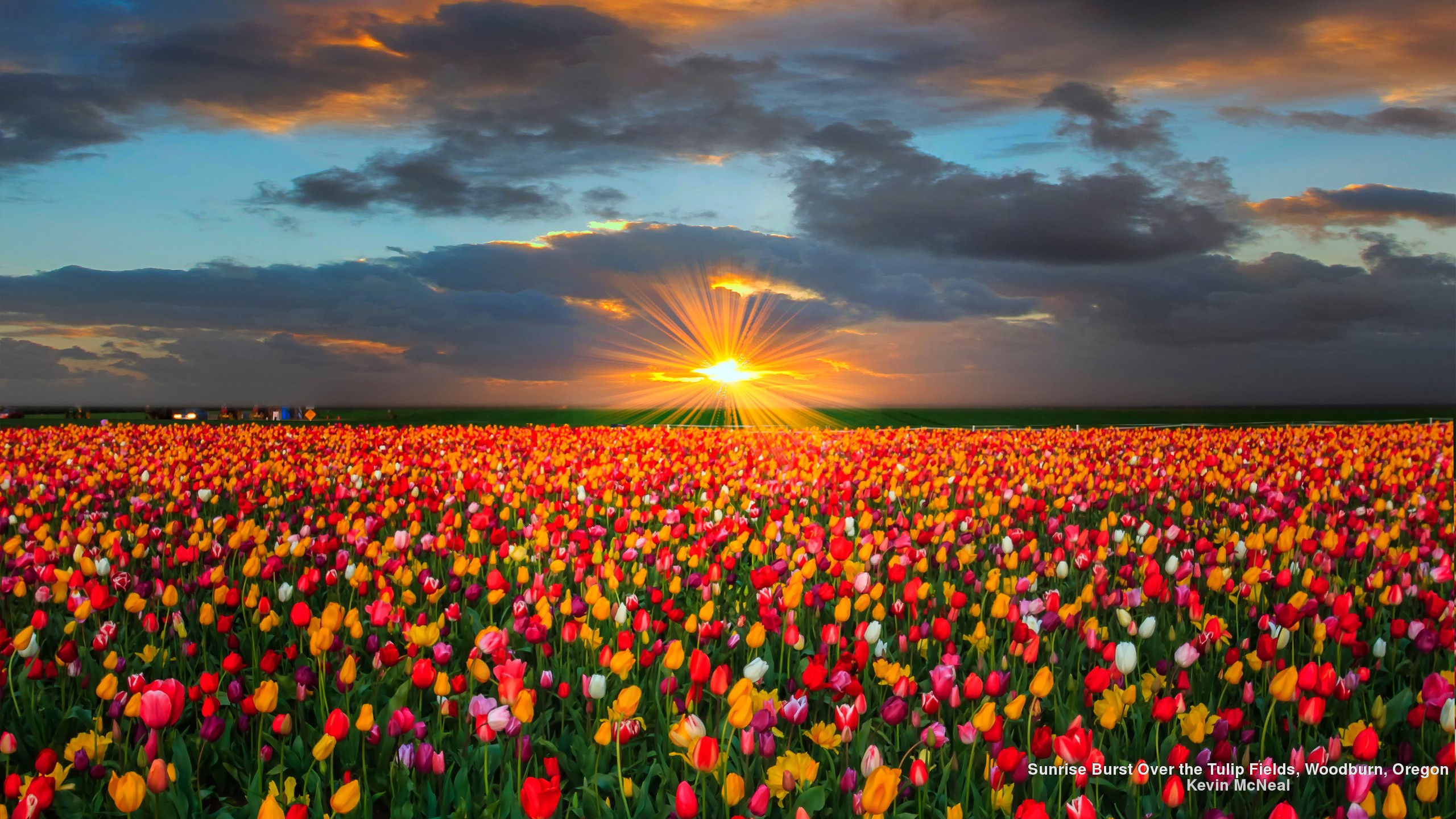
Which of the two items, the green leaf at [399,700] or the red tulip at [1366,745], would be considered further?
the green leaf at [399,700]

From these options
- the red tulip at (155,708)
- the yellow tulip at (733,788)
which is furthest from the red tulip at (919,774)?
the red tulip at (155,708)

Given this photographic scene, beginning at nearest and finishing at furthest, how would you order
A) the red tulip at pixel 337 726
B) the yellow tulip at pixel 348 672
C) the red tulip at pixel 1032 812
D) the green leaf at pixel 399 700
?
1. the red tulip at pixel 1032 812
2. the red tulip at pixel 337 726
3. the yellow tulip at pixel 348 672
4. the green leaf at pixel 399 700

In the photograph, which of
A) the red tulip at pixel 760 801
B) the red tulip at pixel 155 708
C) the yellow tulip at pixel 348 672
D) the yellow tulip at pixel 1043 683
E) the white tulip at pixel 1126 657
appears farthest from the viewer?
the white tulip at pixel 1126 657

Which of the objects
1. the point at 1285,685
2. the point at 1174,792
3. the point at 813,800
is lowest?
the point at 813,800

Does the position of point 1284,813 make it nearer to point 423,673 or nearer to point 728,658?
point 728,658

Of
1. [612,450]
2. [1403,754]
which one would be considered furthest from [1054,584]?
[612,450]

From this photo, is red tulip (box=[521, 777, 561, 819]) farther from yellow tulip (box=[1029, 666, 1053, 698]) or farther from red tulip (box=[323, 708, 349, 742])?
yellow tulip (box=[1029, 666, 1053, 698])

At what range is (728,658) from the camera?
4898mm

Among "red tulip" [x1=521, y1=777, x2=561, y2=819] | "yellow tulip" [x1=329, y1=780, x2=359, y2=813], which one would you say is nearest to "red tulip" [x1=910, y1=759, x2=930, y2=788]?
"red tulip" [x1=521, y1=777, x2=561, y2=819]

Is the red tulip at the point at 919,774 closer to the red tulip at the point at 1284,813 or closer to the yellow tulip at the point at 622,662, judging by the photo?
the red tulip at the point at 1284,813

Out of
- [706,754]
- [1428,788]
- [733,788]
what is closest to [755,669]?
[706,754]

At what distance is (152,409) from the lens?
3284cm

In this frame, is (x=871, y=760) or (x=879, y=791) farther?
(x=871, y=760)

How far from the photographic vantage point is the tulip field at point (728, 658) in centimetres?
330
